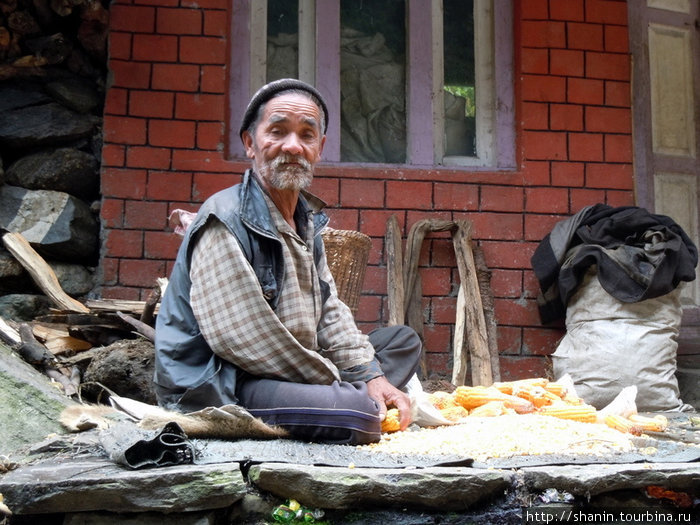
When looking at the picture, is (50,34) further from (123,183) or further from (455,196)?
(455,196)

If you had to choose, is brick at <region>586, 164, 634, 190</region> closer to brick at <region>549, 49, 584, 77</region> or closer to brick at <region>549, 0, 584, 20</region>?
brick at <region>549, 49, 584, 77</region>

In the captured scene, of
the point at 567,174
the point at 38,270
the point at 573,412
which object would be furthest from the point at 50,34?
the point at 573,412

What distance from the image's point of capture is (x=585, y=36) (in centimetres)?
520

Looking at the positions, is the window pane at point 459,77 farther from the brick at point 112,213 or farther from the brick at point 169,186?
the brick at point 112,213

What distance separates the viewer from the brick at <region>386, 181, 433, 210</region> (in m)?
4.93

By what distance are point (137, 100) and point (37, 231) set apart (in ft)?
3.29

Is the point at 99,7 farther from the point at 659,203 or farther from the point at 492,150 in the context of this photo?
the point at 659,203

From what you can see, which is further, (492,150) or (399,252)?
(492,150)

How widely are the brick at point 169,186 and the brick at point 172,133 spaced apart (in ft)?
0.62

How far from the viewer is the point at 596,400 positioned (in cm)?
434

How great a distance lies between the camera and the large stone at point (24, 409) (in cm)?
286

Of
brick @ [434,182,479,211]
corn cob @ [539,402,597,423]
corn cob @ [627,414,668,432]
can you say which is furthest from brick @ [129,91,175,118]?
corn cob @ [627,414,668,432]

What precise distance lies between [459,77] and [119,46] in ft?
7.34

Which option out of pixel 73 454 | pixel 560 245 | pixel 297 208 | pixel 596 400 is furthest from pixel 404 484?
pixel 560 245
